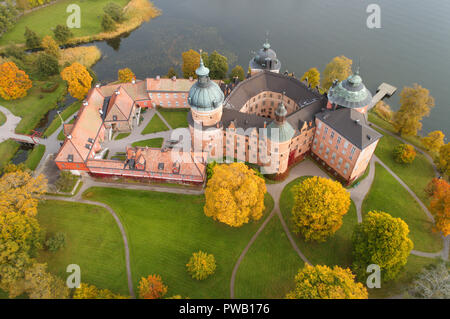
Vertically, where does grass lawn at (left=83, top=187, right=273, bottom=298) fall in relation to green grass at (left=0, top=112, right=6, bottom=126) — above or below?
below

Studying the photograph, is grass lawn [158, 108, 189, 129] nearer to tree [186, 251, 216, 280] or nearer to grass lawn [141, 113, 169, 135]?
grass lawn [141, 113, 169, 135]

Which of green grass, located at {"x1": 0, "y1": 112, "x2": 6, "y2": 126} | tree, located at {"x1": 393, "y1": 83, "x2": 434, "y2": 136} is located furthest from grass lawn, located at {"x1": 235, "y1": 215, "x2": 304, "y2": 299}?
green grass, located at {"x1": 0, "y1": 112, "x2": 6, "y2": 126}

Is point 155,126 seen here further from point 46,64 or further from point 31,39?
point 31,39

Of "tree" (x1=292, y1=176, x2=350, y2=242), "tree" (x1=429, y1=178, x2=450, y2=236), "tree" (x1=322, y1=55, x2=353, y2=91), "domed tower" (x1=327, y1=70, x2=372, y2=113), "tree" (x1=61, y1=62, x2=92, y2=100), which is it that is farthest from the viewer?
"tree" (x1=61, y1=62, x2=92, y2=100)

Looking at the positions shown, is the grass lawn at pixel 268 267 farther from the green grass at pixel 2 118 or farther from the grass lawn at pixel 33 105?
the green grass at pixel 2 118

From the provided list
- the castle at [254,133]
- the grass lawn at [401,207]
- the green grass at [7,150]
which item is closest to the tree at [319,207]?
the castle at [254,133]

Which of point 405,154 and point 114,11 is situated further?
point 114,11

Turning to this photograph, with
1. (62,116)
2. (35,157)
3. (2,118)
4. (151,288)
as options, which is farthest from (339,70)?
(2,118)
